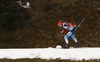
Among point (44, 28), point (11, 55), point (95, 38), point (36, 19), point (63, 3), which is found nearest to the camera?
point (11, 55)

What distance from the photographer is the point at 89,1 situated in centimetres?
1788

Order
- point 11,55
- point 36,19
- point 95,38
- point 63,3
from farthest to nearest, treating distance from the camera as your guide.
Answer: point 63,3, point 36,19, point 95,38, point 11,55

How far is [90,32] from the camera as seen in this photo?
46.2 feet

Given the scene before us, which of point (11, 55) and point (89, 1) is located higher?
point (89, 1)

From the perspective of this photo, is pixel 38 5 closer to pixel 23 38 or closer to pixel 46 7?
pixel 46 7

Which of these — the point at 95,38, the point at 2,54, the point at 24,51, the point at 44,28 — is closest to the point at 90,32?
the point at 95,38

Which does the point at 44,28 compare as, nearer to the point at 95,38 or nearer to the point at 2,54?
the point at 95,38

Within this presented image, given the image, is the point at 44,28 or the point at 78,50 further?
the point at 44,28

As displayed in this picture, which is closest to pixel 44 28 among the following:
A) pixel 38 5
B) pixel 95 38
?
pixel 38 5

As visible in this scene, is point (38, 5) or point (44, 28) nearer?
point (44, 28)

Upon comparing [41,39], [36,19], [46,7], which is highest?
[46,7]

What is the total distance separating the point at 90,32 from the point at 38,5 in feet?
27.2

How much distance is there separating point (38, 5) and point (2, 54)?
11.8 m

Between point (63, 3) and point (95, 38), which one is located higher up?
point (63, 3)
